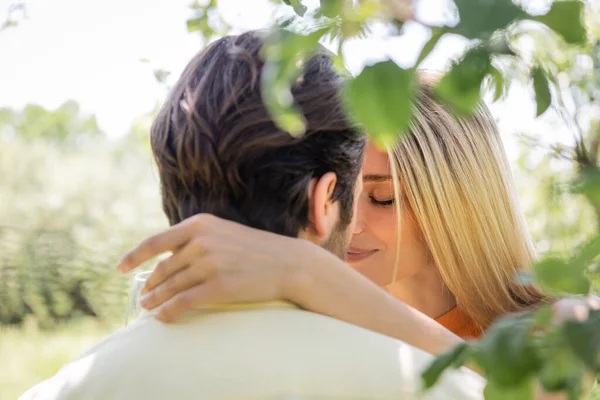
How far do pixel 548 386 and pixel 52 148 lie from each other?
34.8 ft

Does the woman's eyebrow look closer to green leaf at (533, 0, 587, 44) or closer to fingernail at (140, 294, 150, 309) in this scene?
fingernail at (140, 294, 150, 309)

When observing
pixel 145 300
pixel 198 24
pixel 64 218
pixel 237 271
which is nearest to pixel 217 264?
pixel 237 271

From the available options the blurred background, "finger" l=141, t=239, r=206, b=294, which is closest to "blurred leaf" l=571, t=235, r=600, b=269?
"finger" l=141, t=239, r=206, b=294

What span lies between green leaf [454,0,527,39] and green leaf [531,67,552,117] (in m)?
0.14

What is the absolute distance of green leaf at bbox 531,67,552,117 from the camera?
0.63 meters

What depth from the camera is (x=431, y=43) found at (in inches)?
21.7

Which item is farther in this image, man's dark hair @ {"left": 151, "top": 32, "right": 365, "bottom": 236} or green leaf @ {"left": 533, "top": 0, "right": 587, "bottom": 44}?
man's dark hair @ {"left": 151, "top": 32, "right": 365, "bottom": 236}

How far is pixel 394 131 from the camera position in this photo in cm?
51

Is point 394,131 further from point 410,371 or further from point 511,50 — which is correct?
point 410,371

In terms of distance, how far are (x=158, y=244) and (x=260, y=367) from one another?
1.01ft

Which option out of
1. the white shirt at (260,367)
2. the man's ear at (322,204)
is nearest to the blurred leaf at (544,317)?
the white shirt at (260,367)

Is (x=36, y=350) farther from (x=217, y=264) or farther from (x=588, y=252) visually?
(x=588, y=252)

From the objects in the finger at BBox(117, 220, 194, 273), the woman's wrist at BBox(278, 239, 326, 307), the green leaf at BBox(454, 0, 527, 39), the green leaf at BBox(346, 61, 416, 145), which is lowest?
the woman's wrist at BBox(278, 239, 326, 307)

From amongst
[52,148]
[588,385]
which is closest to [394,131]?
[588,385]
